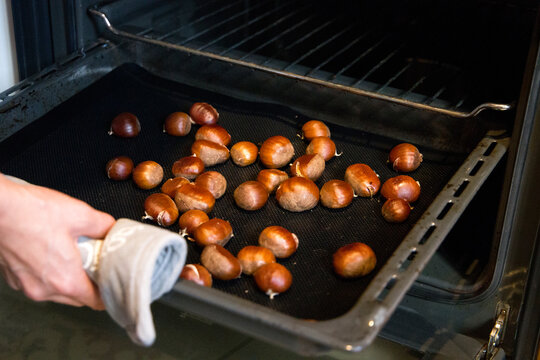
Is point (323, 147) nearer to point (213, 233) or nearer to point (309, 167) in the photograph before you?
point (309, 167)

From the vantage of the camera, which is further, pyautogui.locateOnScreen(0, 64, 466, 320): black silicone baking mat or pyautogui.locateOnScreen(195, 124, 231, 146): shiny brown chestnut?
pyautogui.locateOnScreen(195, 124, 231, 146): shiny brown chestnut

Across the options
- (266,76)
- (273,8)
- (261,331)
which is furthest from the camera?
(273,8)

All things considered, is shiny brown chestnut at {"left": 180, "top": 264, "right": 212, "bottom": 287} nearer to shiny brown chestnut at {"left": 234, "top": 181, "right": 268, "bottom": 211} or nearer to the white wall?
shiny brown chestnut at {"left": 234, "top": 181, "right": 268, "bottom": 211}

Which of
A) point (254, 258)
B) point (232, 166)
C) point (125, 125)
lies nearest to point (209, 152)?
point (232, 166)

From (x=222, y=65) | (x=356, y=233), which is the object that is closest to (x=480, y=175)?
(x=356, y=233)

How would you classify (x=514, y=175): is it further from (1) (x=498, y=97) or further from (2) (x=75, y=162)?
(2) (x=75, y=162)

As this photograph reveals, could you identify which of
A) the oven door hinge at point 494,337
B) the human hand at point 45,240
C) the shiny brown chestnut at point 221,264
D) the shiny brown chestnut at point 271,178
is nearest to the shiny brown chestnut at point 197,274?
the shiny brown chestnut at point 221,264

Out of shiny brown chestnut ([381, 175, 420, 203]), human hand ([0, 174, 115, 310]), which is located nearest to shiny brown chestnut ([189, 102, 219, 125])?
shiny brown chestnut ([381, 175, 420, 203])
